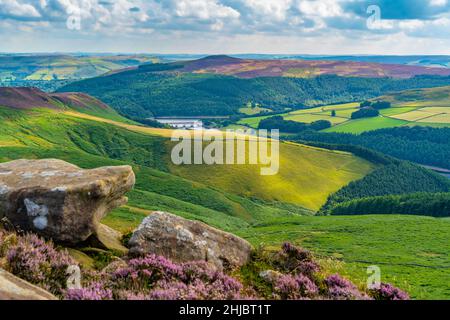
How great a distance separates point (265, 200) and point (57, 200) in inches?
4796

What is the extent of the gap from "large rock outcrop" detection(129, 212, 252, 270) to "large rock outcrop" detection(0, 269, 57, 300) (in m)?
5.13

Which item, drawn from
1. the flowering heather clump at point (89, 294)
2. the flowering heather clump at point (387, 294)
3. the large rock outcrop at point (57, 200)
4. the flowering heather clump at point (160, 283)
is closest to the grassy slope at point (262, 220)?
the large rock outcrop at point (57, 200)

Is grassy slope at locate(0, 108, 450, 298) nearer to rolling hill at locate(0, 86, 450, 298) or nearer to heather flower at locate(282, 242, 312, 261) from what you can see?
rolling hill at locate(0, 86, 450, 298)

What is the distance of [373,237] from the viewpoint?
63438 millimetres

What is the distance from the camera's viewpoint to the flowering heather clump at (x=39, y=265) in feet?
42.0

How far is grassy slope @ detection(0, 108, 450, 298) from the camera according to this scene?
42.4 metres

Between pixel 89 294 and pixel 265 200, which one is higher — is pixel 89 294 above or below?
above

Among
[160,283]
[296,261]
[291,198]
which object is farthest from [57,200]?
[291,198]

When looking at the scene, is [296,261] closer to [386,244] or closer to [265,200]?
[386,244]

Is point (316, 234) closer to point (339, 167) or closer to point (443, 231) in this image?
point (443, 231)

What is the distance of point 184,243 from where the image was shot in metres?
17.1

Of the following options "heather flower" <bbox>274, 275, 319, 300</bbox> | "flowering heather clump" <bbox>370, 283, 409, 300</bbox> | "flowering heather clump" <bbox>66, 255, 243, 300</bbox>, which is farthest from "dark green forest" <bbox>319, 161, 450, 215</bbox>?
"flowering heather clump" <bbox>66, 255, 243, 300</bbox>
